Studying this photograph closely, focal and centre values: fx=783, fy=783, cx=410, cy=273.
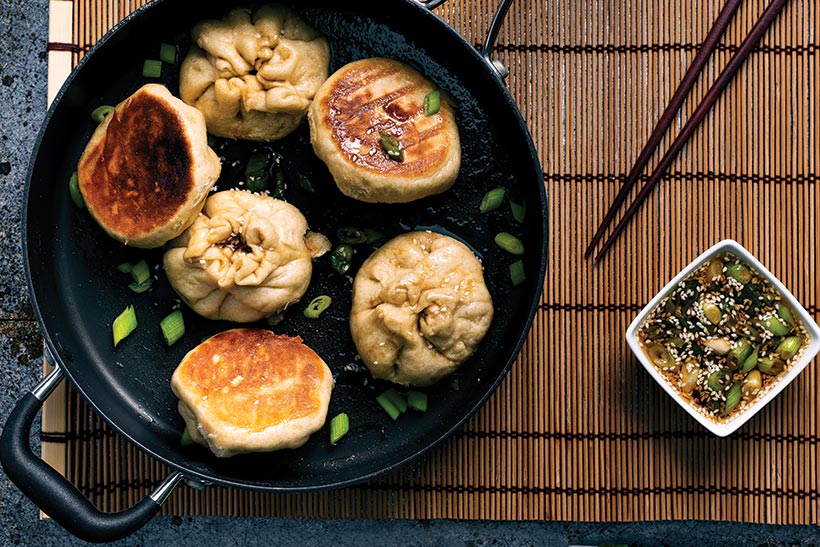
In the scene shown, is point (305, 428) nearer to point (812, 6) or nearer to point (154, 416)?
point (154, 416)

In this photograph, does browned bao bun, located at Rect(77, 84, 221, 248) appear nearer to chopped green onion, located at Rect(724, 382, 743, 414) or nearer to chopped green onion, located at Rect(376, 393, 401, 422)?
chopped green onion, located at Rect(376, 393, 401, 422)

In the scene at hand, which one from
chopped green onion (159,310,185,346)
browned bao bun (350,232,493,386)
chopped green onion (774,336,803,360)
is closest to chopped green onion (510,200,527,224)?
browned bao bun (350,232,493,386)

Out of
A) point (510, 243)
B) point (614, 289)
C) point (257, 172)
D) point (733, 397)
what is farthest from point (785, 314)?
point (257, 172)

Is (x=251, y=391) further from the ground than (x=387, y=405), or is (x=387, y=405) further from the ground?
(x=251, y=391)

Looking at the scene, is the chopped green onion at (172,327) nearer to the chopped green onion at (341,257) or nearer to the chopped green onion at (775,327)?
the chopped green onion at (341,257)

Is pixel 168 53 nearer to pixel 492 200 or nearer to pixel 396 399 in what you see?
pixel 492 200

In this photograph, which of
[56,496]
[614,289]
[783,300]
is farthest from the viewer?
[614,289]

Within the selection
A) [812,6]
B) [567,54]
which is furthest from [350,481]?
[812,6]
